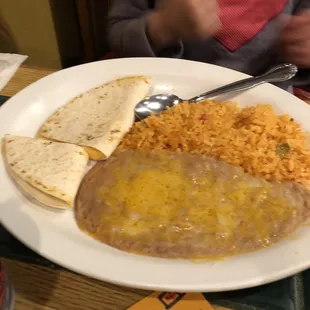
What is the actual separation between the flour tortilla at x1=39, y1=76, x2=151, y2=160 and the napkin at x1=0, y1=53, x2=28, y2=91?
0.27 m

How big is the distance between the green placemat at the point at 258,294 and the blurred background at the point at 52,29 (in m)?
1.17

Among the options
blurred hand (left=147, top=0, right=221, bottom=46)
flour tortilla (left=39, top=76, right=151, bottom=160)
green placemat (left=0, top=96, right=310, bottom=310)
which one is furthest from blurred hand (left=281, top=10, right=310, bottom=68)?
green placemat (left=0, top=96, right=310, bottom=310)

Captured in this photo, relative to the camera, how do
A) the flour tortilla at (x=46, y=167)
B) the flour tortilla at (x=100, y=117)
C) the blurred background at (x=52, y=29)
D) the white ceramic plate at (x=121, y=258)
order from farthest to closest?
1. the blurred background at (x=52, y=29)
2. the flour tortilla at (x=100, y=117)
3. the flour tortilla at (x=46, y=167)
4. the white ceramic plate at (x=121, y=258)

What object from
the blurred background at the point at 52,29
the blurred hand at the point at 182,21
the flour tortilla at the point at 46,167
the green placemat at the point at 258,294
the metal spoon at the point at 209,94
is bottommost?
the blurred background at the point at 52,29

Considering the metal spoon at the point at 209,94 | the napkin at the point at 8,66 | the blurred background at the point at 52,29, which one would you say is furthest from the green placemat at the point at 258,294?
the blurred background at the point at 52,29

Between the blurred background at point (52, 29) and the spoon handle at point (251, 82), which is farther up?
the spoon handle at point (251, 82)

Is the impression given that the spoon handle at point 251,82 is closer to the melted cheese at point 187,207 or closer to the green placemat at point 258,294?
the melted cheese at point 187,207

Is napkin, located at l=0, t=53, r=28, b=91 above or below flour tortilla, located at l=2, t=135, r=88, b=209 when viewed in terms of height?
below

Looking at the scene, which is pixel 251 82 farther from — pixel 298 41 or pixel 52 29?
pixel 52 29

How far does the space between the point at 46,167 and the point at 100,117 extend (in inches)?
8.5

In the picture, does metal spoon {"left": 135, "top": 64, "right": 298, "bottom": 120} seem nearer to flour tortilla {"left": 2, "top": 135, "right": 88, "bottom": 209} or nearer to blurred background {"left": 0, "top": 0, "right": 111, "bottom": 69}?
flour tortilla {"left": 2, "top": 135, "right": 88, "bottom": 209}

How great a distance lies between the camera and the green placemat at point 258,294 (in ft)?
2.38

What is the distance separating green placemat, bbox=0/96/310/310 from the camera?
28.5 inches

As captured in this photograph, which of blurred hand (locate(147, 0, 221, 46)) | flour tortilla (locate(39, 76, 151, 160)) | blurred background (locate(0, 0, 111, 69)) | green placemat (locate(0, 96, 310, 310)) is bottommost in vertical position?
blurred background (locate(0, 0, 111, 69))
